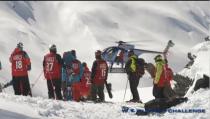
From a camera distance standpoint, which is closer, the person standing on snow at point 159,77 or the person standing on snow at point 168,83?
the person standing on snow at point 159,77

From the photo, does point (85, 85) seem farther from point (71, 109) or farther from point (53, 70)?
point (71, 109)

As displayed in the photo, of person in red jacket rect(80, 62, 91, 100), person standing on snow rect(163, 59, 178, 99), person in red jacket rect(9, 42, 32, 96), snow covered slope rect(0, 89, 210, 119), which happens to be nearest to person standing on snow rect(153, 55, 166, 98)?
person standing on snow rect(163, 59, 178, 99)

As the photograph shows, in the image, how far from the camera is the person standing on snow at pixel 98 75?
876 inches

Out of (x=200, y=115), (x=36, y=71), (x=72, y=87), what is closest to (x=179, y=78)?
(x=72, y=87)

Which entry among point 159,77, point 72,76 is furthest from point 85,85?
point 159,77

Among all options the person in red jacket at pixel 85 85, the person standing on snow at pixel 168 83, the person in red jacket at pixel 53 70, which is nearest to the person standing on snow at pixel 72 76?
the person in red jacket at pixel 85 85

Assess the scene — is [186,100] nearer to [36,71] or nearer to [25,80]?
[25,80]

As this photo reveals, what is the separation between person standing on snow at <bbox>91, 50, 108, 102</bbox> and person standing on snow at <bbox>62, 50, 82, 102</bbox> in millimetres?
571

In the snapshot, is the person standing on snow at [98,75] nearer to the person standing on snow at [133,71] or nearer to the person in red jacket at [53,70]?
the person standing on snow at [133,71]

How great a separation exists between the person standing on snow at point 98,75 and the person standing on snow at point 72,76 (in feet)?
1.87

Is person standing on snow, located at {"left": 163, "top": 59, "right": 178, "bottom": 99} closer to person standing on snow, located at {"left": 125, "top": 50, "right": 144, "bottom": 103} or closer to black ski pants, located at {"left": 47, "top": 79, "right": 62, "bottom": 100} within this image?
person standing on snow, located at {"left": 125, "top": 50, "right": 144, "bottom": 103}

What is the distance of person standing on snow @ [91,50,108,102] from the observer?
22250 mm

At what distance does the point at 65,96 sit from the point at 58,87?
5.48 feet

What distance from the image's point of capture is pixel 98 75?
22.4 m
